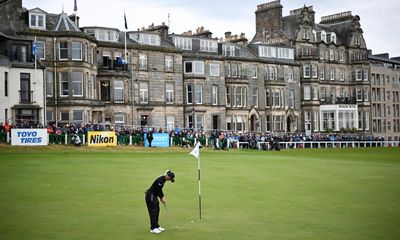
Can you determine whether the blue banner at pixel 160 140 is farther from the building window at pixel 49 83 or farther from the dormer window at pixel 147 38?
the dormer window at pixel 147 38

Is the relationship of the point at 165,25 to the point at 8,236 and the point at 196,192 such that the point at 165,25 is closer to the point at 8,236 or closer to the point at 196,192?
the point at 196,192

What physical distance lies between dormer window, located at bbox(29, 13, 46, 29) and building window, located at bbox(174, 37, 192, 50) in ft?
64.0

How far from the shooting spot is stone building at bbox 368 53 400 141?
10300 cm

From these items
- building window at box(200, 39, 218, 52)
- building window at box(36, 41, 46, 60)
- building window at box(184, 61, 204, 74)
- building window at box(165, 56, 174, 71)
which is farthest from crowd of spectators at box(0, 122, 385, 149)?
building window at box(200, 39, 218, 52)

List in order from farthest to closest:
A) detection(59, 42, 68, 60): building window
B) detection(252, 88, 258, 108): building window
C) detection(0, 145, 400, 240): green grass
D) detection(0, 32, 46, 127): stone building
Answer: detection(252, 88, 258, 108): building window → detection(59, 42, 68, 60): building window → detection(0, 32, 46, 127): stone building → detection(0, 145, 400, 240): green grass

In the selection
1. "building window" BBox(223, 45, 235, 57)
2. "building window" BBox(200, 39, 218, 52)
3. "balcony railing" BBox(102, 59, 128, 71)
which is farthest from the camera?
"building window" BBox(223, 45, 235, 57)

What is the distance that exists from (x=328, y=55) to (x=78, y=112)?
5045cm

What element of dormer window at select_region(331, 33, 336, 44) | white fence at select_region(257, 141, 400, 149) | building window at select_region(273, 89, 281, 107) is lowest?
white fence at select_region(257, 141, 400, 149)

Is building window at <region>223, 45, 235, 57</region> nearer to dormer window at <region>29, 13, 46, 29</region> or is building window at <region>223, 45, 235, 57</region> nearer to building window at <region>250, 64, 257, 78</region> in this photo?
building window at <region>250, 64, 257, 78</region>

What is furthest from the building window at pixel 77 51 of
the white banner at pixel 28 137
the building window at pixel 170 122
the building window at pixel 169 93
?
the white banner at pixel 28 137

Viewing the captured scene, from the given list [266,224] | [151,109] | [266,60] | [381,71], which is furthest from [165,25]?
[266,224]

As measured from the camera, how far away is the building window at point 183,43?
73938 millimetres

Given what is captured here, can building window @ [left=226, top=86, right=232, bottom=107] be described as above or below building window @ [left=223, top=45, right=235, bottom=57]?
below

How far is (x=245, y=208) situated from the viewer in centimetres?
2184
